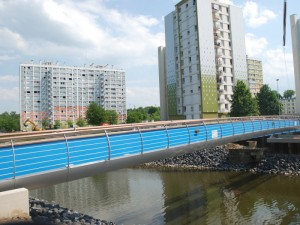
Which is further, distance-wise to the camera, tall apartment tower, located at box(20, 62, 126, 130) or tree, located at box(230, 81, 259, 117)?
tall apartment tower, located at box(20, 62, 126, 130)

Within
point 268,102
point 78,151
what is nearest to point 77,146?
point 78,151

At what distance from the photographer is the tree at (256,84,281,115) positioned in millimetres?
58366

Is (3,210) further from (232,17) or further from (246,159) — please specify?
(232,17)

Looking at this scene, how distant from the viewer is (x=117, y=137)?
42.2 ft

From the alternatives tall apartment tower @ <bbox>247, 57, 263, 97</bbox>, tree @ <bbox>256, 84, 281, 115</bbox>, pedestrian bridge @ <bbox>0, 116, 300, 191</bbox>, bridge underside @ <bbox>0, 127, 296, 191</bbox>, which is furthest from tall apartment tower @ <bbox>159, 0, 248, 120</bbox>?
tall apartment tower @ <bbox>247, 57, 263, 97</bbox>

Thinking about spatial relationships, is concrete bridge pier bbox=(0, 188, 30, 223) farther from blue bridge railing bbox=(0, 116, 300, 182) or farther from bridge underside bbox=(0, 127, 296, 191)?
blue bridge railing bbox=(0, 116, 300, 182)

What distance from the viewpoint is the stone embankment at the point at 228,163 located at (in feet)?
91.7

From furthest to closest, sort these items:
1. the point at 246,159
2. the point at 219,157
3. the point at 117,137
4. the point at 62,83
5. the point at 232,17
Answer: the point at 62,83
the point at 232,17
the point at 219,157
the point at 246,159
the point at 117,137

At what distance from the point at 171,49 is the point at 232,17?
15.0 m

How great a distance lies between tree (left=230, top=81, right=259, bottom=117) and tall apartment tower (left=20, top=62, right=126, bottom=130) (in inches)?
2712

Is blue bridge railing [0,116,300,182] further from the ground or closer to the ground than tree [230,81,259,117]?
closer to the ground

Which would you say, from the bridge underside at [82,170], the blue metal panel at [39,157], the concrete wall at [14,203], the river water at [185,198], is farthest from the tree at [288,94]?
the concrete wall at [14,203]

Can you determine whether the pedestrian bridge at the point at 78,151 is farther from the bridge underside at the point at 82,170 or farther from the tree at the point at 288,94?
the tree at the point at 288,94

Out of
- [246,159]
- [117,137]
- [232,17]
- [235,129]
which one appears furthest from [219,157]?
[232,17]
